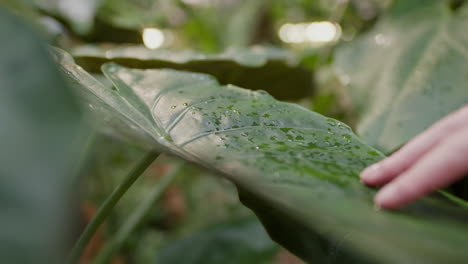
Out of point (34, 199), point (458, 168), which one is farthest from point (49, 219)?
point (458, 168)

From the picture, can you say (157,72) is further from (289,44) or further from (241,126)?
(289,44)

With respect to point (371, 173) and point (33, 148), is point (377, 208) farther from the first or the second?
point (33, 148)

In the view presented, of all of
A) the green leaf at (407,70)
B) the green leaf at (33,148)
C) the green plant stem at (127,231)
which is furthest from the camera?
the green plant stem at (127,231)

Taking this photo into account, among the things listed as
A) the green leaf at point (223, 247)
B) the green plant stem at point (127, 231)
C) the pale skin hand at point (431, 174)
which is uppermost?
the pale skin hand at point (431, 174)

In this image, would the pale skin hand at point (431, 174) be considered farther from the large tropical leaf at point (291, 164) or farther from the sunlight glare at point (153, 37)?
the sunlight glare at point (153, 37)

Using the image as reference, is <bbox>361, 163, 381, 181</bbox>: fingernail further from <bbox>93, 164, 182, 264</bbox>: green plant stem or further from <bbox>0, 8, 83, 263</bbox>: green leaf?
<bbox>93, 164, 182, 264</bbox>: green plant stem

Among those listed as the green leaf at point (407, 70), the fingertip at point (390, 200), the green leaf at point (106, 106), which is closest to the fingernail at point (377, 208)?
the fingertip at point (390, 200)
